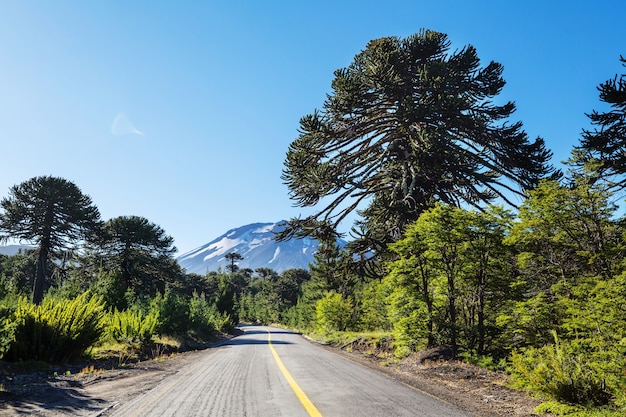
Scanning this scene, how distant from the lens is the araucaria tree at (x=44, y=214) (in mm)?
28672

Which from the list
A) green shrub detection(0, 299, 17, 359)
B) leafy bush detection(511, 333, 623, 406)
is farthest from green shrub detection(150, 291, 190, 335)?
leafy bush detection(511, 333, 623, 406)

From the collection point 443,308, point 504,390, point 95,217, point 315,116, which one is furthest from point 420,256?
point 95,217

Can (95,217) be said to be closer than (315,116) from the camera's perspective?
No

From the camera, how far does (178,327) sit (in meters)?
23.3

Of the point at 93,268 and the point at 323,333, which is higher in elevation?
the point at 93,268

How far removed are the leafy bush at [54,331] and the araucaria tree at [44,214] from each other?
22248mm

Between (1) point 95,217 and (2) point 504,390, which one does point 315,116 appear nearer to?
(2) point 504,390

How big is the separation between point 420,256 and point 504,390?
18.4ft

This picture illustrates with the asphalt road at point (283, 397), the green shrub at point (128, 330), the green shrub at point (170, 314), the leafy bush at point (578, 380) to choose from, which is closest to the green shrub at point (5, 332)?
the asphalt road at point (283, 397)

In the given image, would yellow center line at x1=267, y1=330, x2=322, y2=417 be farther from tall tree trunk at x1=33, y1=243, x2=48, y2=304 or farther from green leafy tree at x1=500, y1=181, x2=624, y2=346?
tall tree trunk at x1=33, y1=243, x2=48, y2=304

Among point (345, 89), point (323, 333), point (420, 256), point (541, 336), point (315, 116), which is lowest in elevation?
point (323, 333)

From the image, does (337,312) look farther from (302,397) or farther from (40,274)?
(302,397)

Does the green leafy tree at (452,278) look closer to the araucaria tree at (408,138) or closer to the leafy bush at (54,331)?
the araucaria tree at (408,138)

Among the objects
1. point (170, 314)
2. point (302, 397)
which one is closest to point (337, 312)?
point (170, 314)
